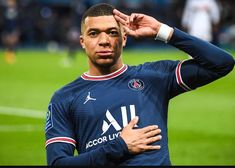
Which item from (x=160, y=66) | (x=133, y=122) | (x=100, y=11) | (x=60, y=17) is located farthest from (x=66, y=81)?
(x=60, y=17)

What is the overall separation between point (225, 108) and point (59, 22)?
2229cm

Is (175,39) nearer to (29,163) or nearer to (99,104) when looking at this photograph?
(99,104)

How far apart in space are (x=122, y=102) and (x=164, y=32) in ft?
2.13

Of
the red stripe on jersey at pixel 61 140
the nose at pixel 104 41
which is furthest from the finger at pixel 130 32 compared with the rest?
the red stripe on jersey at pixel 61 140

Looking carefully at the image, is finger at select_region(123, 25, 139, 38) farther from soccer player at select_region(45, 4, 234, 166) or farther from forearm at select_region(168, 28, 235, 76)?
forearm at select_region(168, 28, 235, 76)

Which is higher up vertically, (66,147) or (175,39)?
(175,39)

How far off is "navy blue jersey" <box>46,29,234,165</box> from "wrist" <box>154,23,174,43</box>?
0.04 meters

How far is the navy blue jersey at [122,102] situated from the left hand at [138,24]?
184mm

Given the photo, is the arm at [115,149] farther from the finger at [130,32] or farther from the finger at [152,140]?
the finger at [130,32]

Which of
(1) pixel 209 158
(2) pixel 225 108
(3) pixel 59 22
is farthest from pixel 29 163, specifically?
(3) pixel 59 22

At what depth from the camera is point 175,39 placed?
5.36 m

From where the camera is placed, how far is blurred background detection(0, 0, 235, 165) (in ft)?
33.2

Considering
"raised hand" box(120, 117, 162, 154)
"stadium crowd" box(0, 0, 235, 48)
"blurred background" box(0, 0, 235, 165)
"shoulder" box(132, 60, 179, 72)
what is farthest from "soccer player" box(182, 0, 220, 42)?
"raised hand" box(120, 117, 162, 154)

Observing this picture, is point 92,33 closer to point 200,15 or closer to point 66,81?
point 66,81
